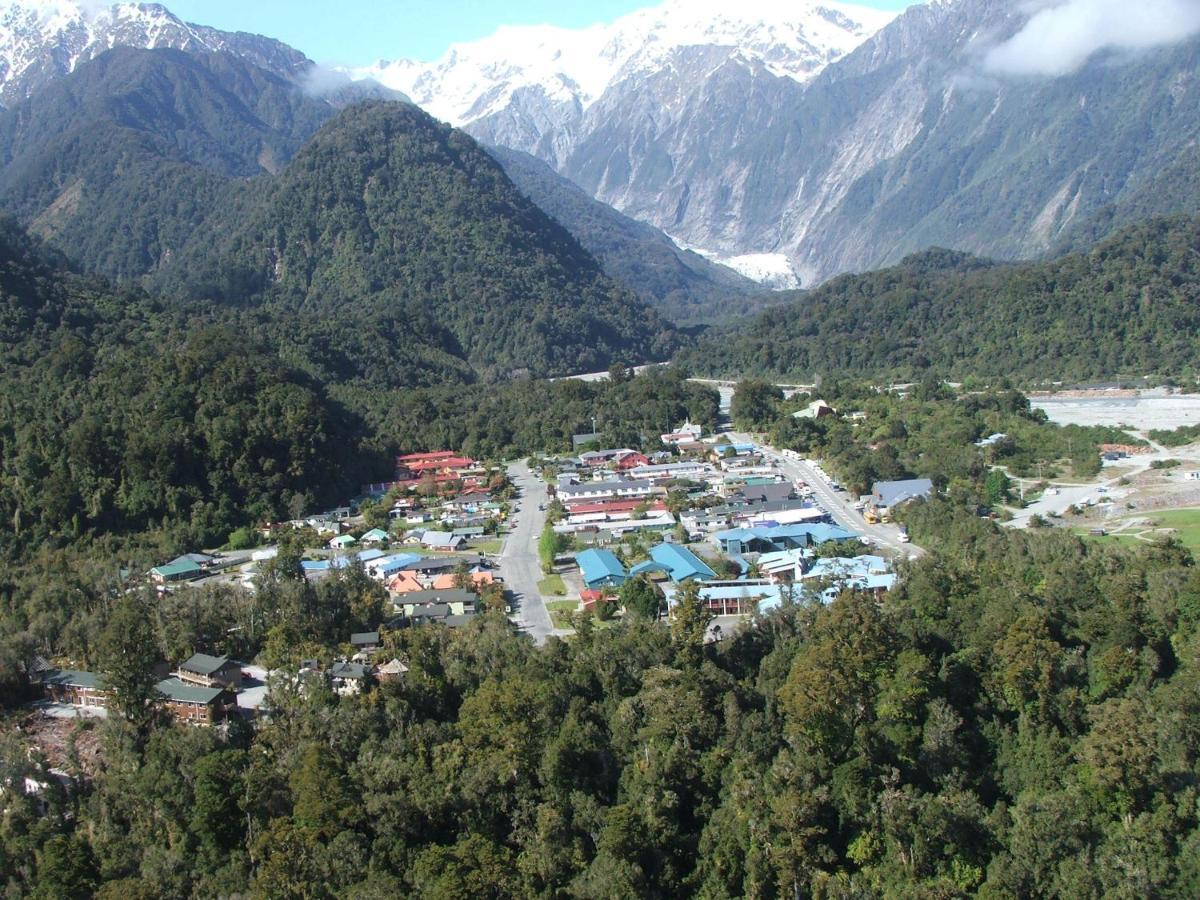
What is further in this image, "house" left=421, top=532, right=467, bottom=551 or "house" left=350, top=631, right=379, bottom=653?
"house" left=421, top=532, right=467, bottom=551

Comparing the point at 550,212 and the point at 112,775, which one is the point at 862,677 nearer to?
the point at 112,775

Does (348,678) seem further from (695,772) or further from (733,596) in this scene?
(733,596)

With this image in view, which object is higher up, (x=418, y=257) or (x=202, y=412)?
(x=418, y=257)

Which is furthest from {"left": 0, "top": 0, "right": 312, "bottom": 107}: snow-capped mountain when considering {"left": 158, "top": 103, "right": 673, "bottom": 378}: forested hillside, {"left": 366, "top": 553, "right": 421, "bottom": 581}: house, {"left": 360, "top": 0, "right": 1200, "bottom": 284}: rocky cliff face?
{"left": 366, "top": 553, "right": 421, "bottom": 581}: house

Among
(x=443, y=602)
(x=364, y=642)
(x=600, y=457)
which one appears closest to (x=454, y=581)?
(x=443, y=602)

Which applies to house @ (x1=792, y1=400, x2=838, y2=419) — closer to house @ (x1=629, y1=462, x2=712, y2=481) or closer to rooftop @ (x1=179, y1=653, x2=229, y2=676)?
house @ (x1=629, y1=462, x2=712, y2=481)

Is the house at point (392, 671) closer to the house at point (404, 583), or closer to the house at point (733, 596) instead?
the house at point (404, 583)

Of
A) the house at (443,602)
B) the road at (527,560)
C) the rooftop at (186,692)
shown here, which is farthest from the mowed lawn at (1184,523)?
the rooftop at (186,692)
